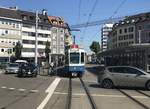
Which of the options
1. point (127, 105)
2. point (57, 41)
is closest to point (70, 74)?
point (127, 105)

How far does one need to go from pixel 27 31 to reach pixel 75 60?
7435 cm

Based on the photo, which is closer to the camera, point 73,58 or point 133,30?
point 73,58

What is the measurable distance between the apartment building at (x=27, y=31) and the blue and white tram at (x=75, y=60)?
174 feet

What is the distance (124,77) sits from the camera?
1014 inches

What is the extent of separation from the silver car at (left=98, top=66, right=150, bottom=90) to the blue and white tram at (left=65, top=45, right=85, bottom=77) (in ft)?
47.9

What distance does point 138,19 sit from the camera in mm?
134625

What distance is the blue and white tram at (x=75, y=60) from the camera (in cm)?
4188

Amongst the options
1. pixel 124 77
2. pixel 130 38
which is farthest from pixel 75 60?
pixel 130 38

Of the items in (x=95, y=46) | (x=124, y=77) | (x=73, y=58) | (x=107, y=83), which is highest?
(x=95, y=46)

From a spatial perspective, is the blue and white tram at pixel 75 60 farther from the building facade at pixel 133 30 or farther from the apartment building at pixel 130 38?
the building facade at pixel 133 30

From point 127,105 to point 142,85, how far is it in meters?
8.83

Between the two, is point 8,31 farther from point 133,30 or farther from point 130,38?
point 130,38

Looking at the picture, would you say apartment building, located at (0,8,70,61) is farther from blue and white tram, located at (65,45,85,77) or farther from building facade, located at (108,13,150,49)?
blue and white tram, located at (65,45,85,77)

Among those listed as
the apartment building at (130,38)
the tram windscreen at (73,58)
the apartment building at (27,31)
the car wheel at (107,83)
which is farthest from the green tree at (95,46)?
the car wheel at (107,83)
